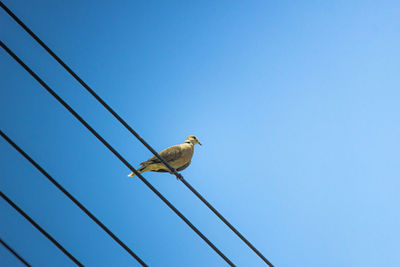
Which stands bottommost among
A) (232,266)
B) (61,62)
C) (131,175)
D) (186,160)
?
(232,266)

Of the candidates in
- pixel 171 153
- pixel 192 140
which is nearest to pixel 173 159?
pixel 171 153

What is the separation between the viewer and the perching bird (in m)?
5.82

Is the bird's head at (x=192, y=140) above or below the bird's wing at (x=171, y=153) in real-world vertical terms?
above

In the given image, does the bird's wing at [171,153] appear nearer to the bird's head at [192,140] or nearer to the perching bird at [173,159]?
the perching bird at [173,159]

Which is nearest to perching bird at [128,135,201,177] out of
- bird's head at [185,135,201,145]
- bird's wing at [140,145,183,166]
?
bird's wing at [140,145,183,166]

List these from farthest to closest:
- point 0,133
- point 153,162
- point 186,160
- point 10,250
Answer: point 186,160
point 153,162
point 10,250
point 0,133

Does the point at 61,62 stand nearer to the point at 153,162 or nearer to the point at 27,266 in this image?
the point at 27,266

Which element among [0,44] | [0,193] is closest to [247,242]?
[0,193]

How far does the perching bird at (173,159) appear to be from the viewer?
5820 millimetres

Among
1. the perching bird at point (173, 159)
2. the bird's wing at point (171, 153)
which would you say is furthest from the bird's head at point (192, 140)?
the bird's wing at point (171, 153)

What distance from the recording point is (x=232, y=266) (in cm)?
244

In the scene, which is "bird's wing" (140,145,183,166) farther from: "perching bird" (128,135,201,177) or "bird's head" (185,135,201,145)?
"bird's head" (185,135,201,145)

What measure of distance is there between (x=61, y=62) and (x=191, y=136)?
489 centimetres

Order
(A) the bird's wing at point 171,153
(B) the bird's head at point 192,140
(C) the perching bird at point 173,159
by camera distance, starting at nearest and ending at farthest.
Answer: (C) the perching bird at point 173,159
(A) the bird's wing at point 171,153
(B) the bird's head at point 192,140
